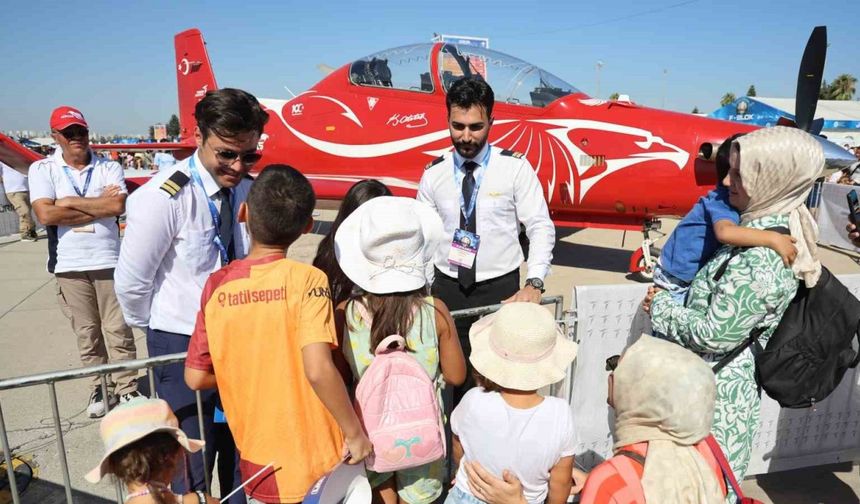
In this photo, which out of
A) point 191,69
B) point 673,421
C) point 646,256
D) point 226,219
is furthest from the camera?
point 191,69

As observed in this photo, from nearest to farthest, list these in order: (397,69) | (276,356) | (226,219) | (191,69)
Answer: (276,356) < (226,219) < (397,69) < (191,69)

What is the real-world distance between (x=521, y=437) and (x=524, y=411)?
3.3 inches

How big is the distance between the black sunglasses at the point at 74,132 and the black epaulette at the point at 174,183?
2.15 metres

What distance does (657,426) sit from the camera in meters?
1.41

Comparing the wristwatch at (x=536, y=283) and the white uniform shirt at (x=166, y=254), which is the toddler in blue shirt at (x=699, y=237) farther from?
the white uniform shirt at (x=166, y=254)

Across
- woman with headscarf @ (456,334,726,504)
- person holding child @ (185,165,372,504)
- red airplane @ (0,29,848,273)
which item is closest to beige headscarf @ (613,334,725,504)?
woman with headscarf @ (456,334,726,504)

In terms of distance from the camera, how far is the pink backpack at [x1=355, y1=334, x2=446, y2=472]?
1.70 metres

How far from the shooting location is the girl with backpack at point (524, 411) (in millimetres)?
1633

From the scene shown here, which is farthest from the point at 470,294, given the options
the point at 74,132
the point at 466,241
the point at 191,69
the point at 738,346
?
the point at 191,69

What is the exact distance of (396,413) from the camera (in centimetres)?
171

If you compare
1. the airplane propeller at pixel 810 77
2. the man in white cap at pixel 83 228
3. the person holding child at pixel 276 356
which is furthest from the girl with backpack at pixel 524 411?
the airplane propeller at pixel 810 77

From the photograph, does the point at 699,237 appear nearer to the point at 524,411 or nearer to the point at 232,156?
the point at 524,411

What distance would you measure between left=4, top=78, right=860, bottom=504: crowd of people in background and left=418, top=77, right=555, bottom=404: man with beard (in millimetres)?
560

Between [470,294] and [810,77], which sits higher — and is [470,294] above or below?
below
